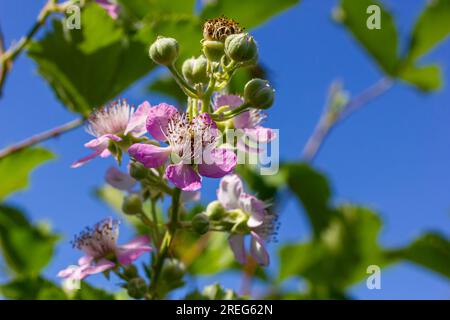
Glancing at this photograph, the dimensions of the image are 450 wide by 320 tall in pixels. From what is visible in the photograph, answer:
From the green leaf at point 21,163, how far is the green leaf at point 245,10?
763 millimetres

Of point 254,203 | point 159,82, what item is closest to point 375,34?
point 159,82

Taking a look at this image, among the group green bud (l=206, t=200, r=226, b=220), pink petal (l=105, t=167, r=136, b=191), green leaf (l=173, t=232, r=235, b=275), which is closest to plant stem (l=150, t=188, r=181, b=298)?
green bud (l=206, t=200, r=226, b=220)

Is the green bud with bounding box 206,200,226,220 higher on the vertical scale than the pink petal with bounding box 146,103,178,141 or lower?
lower

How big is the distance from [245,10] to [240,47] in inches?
35.0

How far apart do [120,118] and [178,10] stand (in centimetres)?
88

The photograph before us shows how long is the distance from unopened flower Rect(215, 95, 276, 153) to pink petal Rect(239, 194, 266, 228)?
0.12 meters

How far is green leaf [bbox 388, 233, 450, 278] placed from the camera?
264cm

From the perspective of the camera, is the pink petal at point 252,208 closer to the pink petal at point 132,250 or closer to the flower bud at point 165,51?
the pink petal at point 132,250

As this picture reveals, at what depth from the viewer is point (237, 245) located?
4.67 feet

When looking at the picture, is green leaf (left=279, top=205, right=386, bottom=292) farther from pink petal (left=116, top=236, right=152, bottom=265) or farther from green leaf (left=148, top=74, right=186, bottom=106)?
pink petal (left=116, top=236, right=152, bottom=265)

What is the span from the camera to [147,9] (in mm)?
2326

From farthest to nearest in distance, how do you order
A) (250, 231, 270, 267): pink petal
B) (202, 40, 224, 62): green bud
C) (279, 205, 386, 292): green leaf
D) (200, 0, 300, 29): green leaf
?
(279, 205, 386, 292): green leaf, (200, 0, 300, 29): green leaf, (250, 231, 270, 267): pink petal, (202, 40, 224, 62): green bud

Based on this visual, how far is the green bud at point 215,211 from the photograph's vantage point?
1.38m
